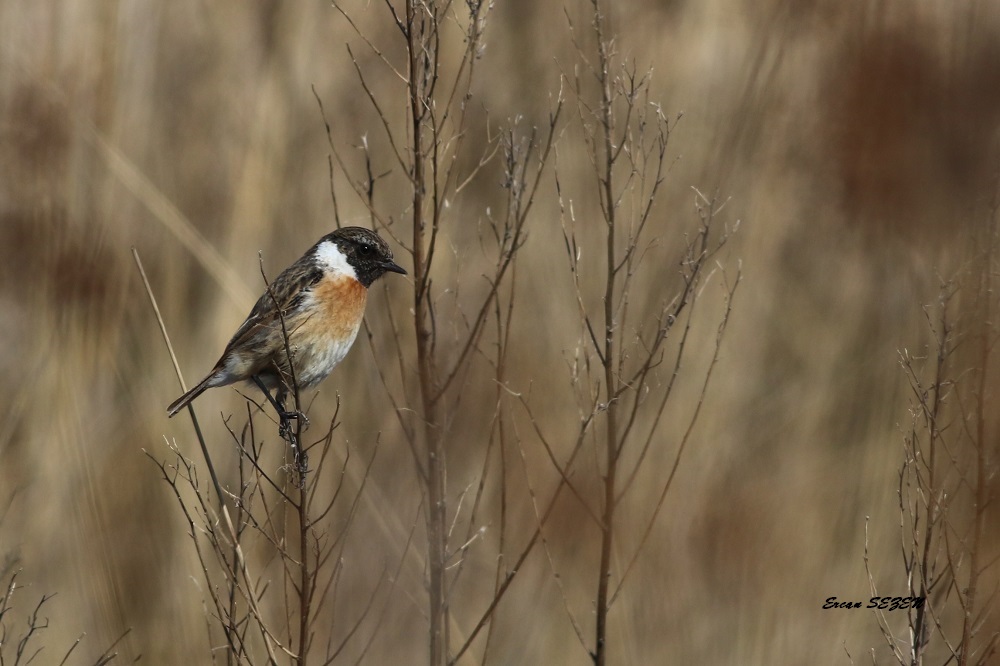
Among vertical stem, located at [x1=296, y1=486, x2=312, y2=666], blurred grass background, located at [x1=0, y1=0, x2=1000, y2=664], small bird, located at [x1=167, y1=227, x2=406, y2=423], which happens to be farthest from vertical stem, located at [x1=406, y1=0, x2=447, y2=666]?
blurred grass background, located at [x1=0, y1=0, x2=1000, y2=664]

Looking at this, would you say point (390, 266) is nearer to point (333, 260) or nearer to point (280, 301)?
point (333, 260)

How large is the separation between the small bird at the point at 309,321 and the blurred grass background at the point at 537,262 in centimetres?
91

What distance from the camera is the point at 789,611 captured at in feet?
18.1

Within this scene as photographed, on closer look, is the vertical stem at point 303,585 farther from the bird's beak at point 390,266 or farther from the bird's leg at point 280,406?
the bird's beak at point 390,266

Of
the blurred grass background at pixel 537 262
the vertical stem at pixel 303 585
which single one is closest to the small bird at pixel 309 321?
the blurred grass background at pixel 537 262

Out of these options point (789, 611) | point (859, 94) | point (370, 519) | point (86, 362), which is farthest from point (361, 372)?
point (859, 94)

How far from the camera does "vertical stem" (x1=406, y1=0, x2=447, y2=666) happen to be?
2779 mm

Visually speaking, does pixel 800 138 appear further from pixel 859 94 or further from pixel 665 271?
pixel 665 271

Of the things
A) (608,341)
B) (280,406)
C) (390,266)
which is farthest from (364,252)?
(608,341)

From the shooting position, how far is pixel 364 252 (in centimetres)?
438

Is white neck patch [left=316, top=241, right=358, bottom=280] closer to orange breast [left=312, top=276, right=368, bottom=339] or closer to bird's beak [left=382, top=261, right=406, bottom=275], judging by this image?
orange breast [left=312, top=276, right=368, bottom=339]

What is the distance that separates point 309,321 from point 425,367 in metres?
1.44

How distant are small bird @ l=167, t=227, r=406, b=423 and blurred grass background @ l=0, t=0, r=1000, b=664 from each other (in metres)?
0.91

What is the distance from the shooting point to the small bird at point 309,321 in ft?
13.6
